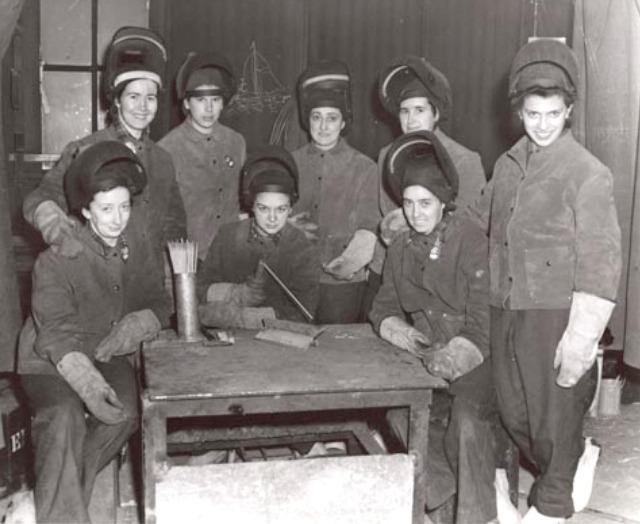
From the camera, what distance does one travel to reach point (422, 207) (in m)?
3.68

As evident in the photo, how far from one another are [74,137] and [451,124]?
2.73 m

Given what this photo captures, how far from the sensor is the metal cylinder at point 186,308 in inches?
140

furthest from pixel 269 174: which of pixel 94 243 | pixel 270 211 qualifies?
pixel 94 243

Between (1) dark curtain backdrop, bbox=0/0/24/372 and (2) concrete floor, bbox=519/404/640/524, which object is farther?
(1) dark curtain backdrop, bbox=0/0/24/372

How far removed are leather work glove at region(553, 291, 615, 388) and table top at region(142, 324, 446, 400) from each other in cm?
53

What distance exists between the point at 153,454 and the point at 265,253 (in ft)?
4.87

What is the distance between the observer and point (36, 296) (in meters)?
3.45

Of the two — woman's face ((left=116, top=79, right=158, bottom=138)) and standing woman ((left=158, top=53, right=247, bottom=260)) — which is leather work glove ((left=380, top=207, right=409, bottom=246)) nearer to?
standing woman ((left=158, top=53, right=247, bottom=260))

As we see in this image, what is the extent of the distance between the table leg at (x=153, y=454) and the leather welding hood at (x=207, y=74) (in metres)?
2.07

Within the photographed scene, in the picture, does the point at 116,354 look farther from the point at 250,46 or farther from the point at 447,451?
the point at 250,46

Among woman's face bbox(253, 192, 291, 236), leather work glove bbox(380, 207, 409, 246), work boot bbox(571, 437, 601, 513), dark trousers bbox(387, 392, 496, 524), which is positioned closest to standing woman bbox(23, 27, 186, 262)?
woman's face bbox(253, 192, 291, 236)

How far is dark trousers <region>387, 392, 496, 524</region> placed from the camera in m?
3.30

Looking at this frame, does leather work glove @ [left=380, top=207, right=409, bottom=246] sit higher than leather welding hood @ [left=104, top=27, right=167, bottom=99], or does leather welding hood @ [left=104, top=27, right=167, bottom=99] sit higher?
leather welding hood @ [left=104, top=27, right=167, bottom=99]

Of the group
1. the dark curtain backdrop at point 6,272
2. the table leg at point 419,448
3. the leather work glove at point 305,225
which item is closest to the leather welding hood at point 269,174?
the leather work glove at point 305,225
